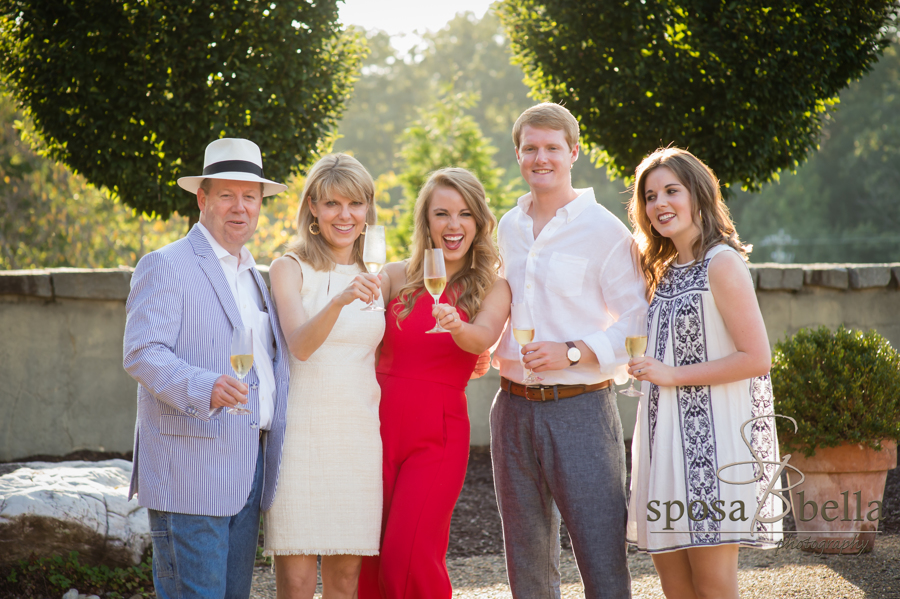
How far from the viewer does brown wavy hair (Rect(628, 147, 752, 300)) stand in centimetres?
305

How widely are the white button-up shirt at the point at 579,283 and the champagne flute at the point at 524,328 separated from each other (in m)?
0.03

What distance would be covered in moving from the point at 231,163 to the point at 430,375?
122 centimetres

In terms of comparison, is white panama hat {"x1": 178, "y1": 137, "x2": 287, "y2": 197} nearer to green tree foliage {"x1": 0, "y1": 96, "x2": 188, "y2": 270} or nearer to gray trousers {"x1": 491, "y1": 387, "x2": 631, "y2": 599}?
gray trousers {"x1": 491, "y1": 387, "x2": 631, "y2": 599}

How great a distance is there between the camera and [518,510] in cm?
322

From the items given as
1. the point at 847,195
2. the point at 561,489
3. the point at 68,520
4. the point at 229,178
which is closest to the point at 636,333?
the point at 561,489

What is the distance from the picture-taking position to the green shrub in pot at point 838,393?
470 centimetres

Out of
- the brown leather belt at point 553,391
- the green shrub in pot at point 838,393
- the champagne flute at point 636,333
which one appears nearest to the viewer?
the champagne flute at point 636,333

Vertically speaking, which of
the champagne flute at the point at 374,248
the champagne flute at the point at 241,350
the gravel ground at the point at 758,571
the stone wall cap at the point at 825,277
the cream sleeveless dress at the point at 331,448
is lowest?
the gravel ground at the point at 758,571

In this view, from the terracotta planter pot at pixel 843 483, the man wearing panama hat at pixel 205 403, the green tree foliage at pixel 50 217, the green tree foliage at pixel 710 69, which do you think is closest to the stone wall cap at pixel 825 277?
the green tree foliage at pixel 710 69

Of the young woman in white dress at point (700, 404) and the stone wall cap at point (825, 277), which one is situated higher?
the stone wall cap at point (825, 277)

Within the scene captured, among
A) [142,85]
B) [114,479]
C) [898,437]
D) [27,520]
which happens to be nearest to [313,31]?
[142,85]

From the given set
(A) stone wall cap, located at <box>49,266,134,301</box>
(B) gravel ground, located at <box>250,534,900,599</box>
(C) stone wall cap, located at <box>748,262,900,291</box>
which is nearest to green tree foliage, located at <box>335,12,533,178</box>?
(C) stone wall cap, located at <box>748,262,900,291</box>

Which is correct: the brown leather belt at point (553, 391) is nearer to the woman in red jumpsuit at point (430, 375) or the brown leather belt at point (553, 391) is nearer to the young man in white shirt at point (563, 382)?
the young man in white shirt at point (563, 382)

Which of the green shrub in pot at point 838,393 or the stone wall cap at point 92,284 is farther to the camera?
the stone wall cap at point 92,284
